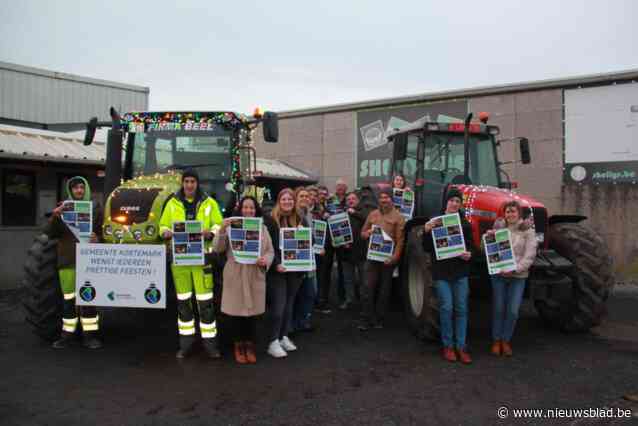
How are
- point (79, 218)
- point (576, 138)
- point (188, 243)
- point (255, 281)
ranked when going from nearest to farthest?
point (188, 243), point (255, 281), point (79, 218), point (576, 138)

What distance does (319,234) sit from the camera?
7371 millimetres

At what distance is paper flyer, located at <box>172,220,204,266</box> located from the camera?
5.18 meters

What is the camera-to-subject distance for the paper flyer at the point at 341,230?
7.54m

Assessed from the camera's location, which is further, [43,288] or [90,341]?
[90,341]

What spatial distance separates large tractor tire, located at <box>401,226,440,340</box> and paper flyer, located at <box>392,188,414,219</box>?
1.42 ft

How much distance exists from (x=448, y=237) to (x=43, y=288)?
440cm

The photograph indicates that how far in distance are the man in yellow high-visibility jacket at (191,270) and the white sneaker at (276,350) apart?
2.05 feet

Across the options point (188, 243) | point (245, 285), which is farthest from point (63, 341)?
point (245, 285)

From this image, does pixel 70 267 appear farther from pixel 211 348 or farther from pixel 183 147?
pixel 183 147

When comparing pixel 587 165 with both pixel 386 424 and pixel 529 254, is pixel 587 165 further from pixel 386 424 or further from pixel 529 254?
pixel 386 424

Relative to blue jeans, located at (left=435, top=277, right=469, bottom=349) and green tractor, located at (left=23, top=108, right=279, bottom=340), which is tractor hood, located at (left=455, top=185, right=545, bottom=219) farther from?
green tractor, located at (left=23, top=108, right=279, bottom=340)

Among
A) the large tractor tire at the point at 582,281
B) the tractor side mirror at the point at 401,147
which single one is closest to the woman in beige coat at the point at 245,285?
the tractor side mirror at the point at 401,147

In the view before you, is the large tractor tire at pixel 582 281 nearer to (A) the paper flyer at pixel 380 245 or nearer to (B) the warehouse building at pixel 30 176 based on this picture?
(A) the paper flyer at pixel 380 245

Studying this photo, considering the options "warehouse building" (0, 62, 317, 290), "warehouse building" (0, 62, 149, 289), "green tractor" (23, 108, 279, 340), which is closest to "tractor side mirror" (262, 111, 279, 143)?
"green tractor" (23, 108, 279, 340)
